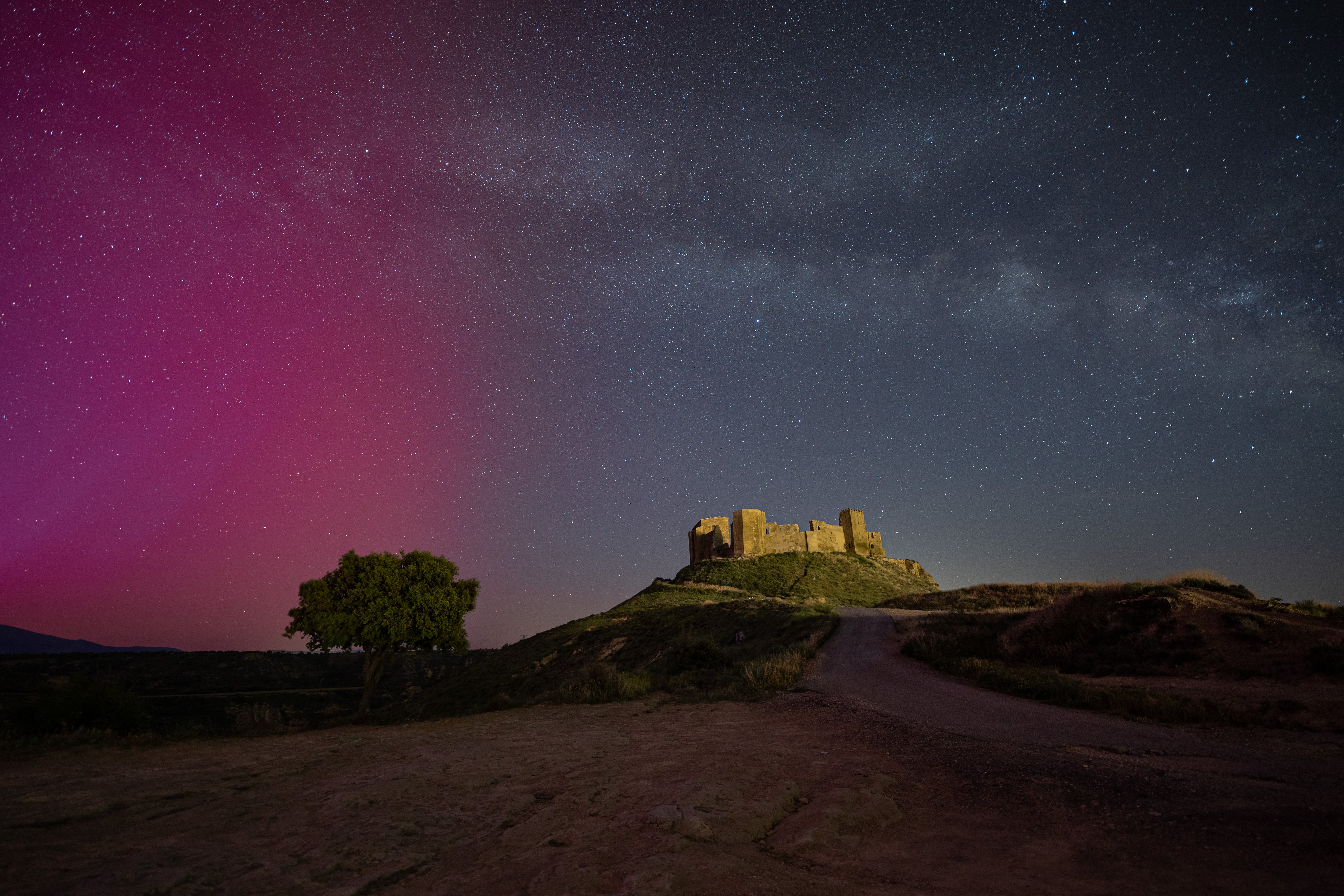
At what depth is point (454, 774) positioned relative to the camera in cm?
573

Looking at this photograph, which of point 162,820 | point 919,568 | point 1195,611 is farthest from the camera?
point 919,568

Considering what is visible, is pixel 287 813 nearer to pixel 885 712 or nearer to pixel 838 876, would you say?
pixel 838 876

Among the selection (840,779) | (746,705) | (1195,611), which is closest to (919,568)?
(1195,611)

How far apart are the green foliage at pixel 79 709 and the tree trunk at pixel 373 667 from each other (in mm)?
11114

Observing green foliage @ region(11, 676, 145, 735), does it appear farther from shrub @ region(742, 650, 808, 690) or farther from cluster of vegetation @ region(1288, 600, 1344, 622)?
cluster of vegetation @ region(1288, 600, 1344, 622)

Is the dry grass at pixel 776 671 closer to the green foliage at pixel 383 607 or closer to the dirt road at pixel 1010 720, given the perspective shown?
the dirt road at pixel 1010 720

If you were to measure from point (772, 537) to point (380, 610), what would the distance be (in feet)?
187

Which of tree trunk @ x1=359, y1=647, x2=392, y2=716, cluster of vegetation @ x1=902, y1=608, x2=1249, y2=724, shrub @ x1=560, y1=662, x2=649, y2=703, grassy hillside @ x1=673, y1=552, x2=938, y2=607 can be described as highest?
grassy hillside @ x1=673, y1=552, x2=938, y2=607

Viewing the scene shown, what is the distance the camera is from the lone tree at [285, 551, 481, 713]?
85.6ft

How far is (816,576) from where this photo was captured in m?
63.0

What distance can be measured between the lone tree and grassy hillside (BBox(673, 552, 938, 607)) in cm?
3054

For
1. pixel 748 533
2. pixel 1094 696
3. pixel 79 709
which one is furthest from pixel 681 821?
pixel 748 533

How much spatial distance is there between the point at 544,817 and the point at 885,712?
22.8 feet

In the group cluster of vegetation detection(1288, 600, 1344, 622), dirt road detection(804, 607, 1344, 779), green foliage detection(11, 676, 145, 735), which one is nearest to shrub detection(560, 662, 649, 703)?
dirt road detection(804, 607, 1344, 779)
